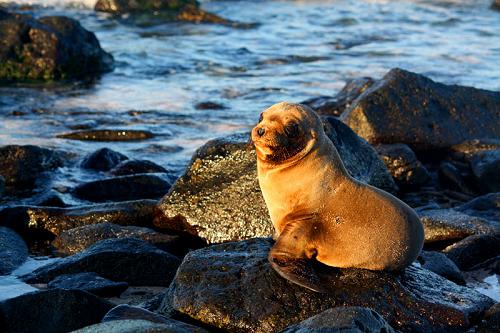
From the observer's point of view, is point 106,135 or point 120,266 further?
point 106,135

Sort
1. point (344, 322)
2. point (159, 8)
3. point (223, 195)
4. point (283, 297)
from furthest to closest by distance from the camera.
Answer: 1. point (159, 8)
2. point (223, 195)
3. point (283, 297)
4. point (344, 322)

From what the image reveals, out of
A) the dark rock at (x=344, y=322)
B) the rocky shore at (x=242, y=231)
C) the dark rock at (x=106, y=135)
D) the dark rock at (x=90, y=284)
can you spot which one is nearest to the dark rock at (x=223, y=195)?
the rocky shore at (x=242, y=231)

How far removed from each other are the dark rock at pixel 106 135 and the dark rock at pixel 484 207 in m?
5.33

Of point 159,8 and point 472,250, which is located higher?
point 472,250

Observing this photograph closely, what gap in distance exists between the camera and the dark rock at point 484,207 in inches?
372

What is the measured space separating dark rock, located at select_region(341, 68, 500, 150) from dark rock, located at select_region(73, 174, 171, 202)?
2.81m

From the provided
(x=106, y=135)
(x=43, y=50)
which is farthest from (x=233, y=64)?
(x=106, y=135)

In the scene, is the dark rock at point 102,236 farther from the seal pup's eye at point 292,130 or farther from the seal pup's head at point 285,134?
the seal pup's eye at point 292,130

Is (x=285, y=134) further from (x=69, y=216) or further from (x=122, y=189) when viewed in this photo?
(x=122, y=189)

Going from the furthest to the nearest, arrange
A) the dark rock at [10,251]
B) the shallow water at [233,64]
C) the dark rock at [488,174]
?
the shallow water at [233,64] → the dark rock at [488,174] → the dark rock at [10,251]

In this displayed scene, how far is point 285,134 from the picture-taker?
20.3ft

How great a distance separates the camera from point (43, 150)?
11.5 meters

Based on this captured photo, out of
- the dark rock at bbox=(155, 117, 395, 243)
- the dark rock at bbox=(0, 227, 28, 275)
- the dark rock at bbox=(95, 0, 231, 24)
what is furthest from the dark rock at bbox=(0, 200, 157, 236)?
the dark rock at bbox=(95, 0, 231, 24)

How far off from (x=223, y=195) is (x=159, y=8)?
19.8 metres
